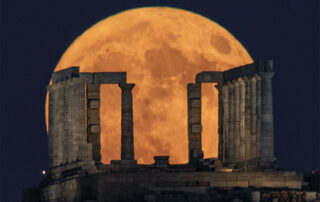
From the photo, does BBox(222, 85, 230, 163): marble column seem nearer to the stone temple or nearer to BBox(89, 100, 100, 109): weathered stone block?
the stone temple

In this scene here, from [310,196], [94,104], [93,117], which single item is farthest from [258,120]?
[93,117]

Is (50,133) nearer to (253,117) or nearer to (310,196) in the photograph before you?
(253,117)

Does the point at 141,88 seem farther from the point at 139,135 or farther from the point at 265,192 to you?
the point at 265,192

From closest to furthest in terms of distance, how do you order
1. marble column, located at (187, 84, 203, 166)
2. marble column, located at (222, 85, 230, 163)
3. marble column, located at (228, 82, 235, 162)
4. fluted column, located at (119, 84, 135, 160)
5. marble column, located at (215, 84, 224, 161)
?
fluted column, located at (119, 84, 135, 160) < marble column, located at (228, 82, 235, 162) < marble column, located at (222, 85, 230, 163) < marble column, located at (187, 84, 203, 166) < marble column, located at (215, 84, 224, 161)

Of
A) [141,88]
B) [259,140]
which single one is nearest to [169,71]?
[141,88]

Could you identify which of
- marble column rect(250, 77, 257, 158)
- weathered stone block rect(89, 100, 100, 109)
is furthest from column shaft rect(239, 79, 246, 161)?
weathered stone block rect(89, 100, 100, 109)

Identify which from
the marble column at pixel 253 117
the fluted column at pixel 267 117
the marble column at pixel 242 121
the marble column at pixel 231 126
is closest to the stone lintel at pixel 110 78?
the marble column at pixel 231 126

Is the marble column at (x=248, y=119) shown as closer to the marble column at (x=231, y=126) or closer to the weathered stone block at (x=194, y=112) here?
the marble column at (x=231, y=126)
